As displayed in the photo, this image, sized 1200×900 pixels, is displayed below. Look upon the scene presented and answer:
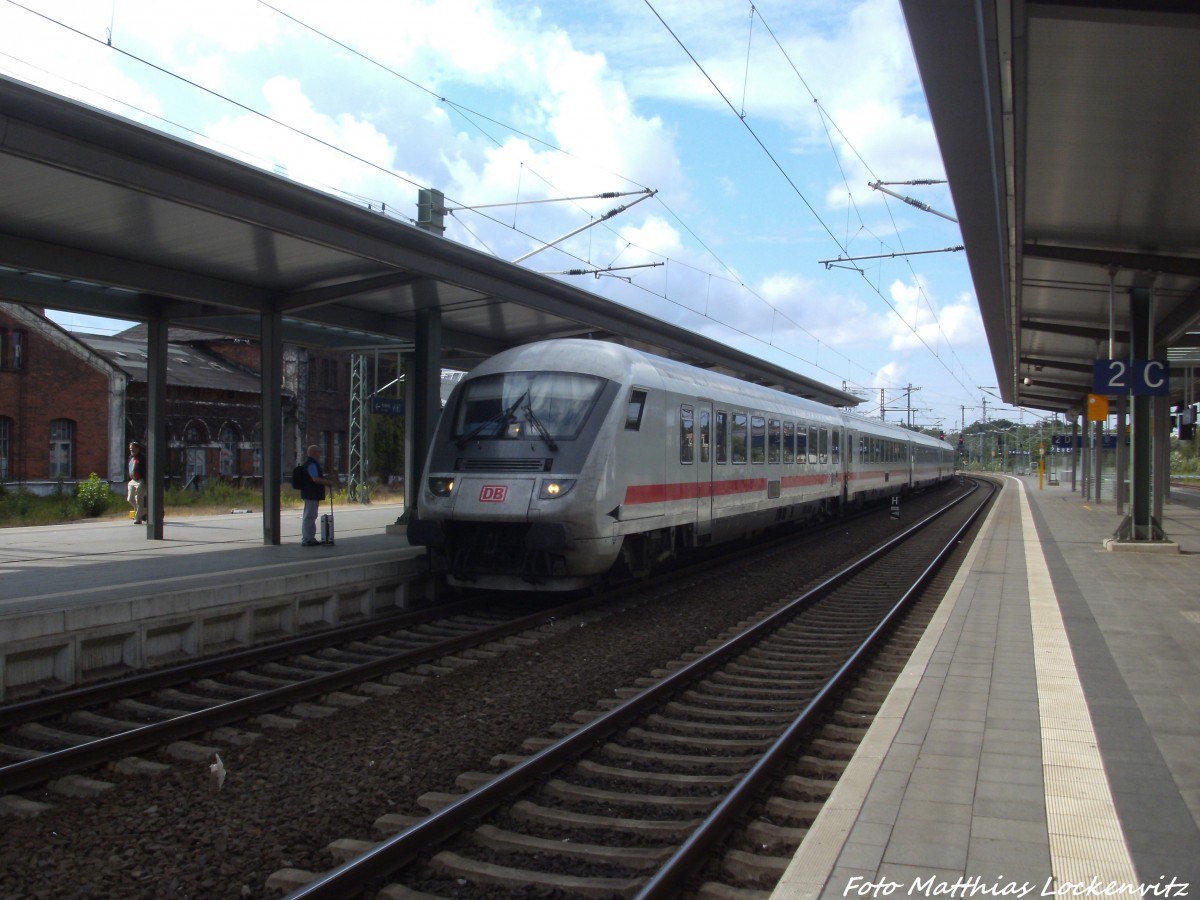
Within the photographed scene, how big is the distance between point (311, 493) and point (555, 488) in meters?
5.04

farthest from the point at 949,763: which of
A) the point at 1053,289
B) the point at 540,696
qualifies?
the point at 1053,289

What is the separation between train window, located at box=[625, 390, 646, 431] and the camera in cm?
1173

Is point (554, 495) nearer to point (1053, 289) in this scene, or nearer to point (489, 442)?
point (489, 442)

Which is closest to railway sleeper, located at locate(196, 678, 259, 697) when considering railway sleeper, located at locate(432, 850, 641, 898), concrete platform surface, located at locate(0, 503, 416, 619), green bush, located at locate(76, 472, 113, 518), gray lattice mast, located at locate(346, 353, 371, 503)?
concrete platform surface, located at locate(0, 503, 416, 619)

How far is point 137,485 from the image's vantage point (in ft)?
65.1

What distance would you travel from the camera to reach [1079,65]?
27.9 ft

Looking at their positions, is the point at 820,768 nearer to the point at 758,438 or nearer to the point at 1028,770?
the point at 1028,770

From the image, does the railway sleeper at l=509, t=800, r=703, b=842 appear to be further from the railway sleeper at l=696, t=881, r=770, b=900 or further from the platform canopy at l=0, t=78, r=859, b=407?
the platform canopy at l=0, t=78, r=859, b=407

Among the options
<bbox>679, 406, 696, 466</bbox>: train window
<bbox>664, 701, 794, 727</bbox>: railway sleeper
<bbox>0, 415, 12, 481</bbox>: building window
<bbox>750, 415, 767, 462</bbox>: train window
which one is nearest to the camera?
<bbox>664, 701, 794, 727</bbox>: railway sleeper

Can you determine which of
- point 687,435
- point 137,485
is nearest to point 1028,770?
point 687,435

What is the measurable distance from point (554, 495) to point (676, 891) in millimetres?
6703

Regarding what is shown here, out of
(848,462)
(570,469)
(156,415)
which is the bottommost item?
(570,469)

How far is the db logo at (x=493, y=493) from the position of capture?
10.9m

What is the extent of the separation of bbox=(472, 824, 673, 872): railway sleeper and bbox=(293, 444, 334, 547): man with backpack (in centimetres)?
1001
